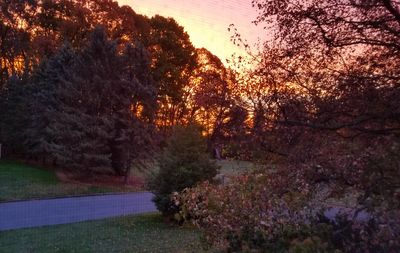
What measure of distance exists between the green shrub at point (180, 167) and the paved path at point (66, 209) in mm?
2046

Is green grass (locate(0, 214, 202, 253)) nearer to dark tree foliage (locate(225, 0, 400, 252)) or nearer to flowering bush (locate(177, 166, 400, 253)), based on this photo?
flowering bush (locate(177, 166, 400, 253))

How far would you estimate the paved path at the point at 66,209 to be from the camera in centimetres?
1410

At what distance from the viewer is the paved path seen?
14.1 meters

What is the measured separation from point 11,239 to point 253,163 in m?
7.65

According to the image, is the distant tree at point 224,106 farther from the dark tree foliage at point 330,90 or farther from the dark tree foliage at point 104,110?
the dark tree foliage at point 104,110

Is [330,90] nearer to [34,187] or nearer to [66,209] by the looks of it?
[66,209]

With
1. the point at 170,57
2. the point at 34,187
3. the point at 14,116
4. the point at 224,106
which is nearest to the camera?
the point at 224,106

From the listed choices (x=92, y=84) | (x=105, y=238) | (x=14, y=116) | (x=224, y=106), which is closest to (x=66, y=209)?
(x=105, y=238)

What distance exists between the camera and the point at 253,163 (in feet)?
18.1

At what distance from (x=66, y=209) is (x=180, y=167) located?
456 cm

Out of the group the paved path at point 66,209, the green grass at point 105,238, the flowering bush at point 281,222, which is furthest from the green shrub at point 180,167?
the flowering bush at point 281,222

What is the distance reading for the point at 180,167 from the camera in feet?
46.5

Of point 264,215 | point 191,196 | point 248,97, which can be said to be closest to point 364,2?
point 248,97

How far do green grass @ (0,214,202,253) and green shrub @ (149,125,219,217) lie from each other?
2.64 feet
